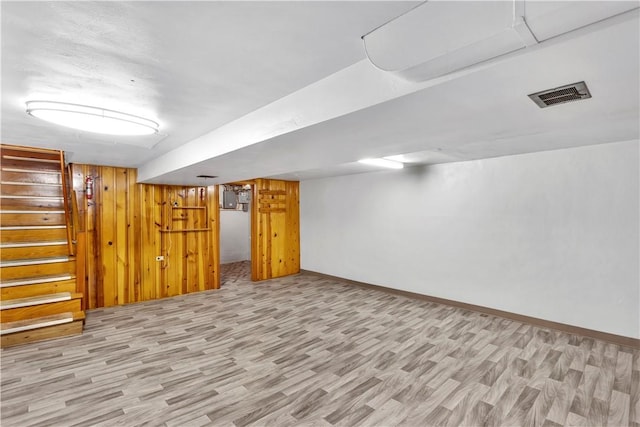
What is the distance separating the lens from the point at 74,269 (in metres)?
4.02

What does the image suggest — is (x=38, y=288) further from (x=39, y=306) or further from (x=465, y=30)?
(x=465, y=30)

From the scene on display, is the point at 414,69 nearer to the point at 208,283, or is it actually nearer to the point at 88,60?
the point at 88,60

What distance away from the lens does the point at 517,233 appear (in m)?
4.11

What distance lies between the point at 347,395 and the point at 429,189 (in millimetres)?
3582

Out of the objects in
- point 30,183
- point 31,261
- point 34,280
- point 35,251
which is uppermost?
point 30,183

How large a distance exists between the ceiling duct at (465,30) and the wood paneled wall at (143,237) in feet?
16.2

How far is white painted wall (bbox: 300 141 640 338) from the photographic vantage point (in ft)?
11.2

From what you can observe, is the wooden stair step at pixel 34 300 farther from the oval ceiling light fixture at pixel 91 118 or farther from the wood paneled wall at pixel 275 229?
the wood paneled wall at pixel 275 229

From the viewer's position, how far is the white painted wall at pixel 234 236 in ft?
28.4

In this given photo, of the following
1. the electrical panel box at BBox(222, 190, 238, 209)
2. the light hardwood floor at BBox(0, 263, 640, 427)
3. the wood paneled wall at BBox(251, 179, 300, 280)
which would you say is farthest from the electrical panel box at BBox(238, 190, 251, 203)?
the light hardwood floor at BBox(0, 263, 640, 427)

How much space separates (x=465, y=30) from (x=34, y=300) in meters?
4.88

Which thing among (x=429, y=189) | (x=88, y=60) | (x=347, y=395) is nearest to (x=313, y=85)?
(x=88, y=60)

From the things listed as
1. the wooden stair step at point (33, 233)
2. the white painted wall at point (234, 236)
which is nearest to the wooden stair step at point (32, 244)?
the wooden stair step at point (33, 233)

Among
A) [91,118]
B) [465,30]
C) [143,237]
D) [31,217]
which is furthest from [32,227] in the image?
[465,30]
